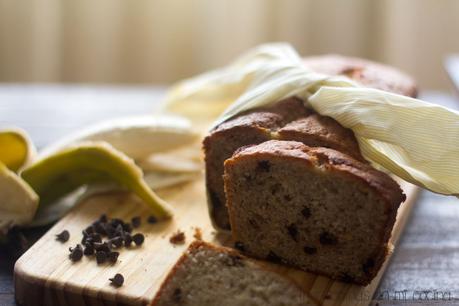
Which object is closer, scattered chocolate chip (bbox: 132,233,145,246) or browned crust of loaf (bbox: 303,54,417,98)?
scattered chocolate chip (bbox: 132,233,145,246)

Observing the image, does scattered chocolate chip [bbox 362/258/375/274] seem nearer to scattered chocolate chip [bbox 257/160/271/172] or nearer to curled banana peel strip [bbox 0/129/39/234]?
scattered chocolate chip [bbox 257/160/271/172]

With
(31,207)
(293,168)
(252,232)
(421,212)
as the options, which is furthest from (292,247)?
(31,207)

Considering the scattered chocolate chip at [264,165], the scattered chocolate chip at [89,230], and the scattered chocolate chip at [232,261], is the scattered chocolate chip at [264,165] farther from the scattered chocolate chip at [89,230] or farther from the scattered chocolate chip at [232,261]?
the scattered chocolate chip at [89,230]

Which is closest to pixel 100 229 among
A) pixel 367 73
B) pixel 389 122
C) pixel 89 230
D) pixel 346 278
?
pixel 89 230

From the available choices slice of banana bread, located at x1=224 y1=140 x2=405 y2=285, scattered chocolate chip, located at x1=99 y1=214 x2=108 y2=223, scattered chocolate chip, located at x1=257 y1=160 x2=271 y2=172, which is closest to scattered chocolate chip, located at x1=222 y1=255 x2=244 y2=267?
slice of banana bread, located at x1=224 y1=140 x2=405 y2=285

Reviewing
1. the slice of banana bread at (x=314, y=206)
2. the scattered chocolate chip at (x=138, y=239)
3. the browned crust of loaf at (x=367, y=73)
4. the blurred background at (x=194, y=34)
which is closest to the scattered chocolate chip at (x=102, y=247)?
the scattered chocolate chip at (x=138, y=239)

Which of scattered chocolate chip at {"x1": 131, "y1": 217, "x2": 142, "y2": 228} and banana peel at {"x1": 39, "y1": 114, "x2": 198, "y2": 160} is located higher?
banana peel at {"x1": 39, "y1": 114, "x2": 198, "y2": 160}

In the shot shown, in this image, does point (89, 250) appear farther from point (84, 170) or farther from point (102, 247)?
point (84, 170)
